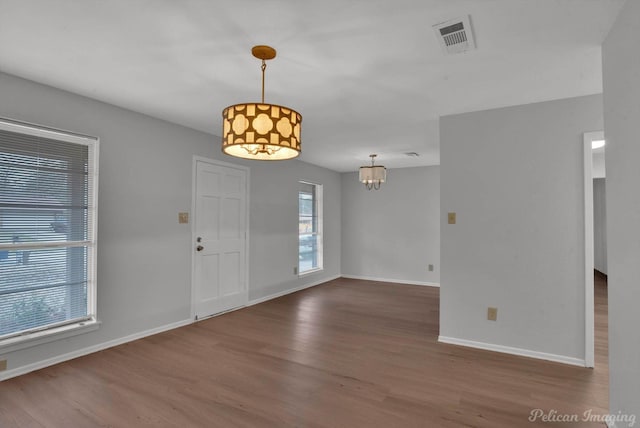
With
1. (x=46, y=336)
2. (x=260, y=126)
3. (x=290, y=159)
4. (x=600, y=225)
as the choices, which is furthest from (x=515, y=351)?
(x=600, y=225)

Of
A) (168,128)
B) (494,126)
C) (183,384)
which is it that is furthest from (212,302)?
(494,126)

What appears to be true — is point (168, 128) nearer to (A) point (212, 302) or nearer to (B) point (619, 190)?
(A) point (212, 302)

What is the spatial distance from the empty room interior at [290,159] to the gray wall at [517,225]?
20 mm

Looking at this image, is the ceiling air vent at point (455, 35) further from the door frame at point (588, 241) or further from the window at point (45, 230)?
the window at point (45, 230)

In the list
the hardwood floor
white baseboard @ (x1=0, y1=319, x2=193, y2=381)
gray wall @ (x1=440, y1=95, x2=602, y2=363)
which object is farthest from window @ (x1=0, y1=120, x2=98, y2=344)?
gray wall @ (x1=440, y1=95, x2=602, y2=363)

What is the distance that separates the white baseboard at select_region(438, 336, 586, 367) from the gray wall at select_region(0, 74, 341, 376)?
10.1ft

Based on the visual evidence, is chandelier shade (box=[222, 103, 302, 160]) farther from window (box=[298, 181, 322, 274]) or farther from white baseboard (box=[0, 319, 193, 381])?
window (box=[298, 181, 322, 274])

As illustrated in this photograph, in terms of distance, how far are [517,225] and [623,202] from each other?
4.67 ft

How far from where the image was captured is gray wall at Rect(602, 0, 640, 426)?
1675 mm

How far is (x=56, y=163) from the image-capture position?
2.93 metres

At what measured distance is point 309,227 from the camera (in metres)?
6.77

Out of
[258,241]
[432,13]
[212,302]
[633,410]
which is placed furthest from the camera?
[258,241]

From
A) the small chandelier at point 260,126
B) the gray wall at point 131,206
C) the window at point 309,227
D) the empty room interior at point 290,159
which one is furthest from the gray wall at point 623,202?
the window at point 309,227

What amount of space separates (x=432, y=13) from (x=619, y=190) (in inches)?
56.8
